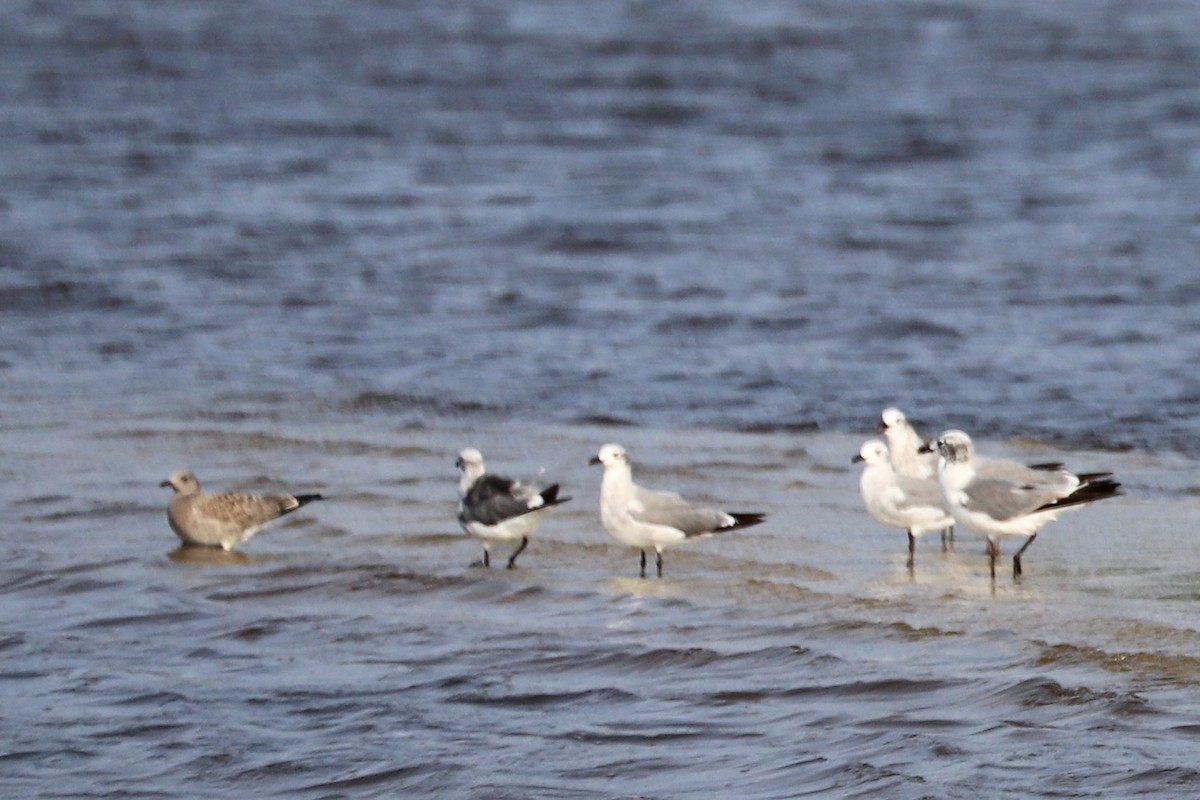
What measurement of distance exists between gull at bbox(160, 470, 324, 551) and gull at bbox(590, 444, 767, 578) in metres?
1.73

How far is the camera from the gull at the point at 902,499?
930 centimetres

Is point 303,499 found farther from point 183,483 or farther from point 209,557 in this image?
point 209,557

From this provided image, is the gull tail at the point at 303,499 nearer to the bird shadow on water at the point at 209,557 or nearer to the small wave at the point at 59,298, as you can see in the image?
the bird shadow on water at the point at 209,557

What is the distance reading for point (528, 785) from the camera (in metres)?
6.42

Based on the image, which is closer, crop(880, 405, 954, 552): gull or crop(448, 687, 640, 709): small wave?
crop(448, 687, 640, 709): small wave

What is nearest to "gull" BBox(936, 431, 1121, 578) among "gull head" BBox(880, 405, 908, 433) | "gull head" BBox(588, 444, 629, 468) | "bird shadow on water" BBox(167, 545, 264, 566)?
"gull head" BBox(880, 405, 908, 433)

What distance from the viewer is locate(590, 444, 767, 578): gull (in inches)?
362

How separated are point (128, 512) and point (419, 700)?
3859 mm

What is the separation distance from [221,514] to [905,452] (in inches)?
127

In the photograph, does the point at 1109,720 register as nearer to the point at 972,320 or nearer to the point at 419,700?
the point at 419,700

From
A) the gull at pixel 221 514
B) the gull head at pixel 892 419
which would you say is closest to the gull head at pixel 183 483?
the gull at pixel 221 514

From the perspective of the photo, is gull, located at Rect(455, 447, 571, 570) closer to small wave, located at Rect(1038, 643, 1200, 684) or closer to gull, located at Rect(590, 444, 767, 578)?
gull, located at Rect(590, 444, 767, 578)

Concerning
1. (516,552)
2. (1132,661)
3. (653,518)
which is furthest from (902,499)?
(1132,661)

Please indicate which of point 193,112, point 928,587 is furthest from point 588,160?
point 928,587
